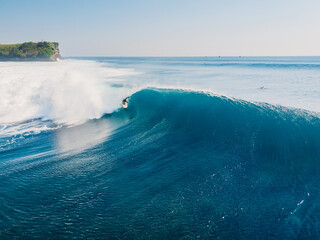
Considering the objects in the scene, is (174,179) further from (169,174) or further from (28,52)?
(28,52)

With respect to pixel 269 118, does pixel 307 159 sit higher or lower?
lower

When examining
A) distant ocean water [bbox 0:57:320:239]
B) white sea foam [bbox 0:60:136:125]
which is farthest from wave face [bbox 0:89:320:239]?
white sea foam [bbox 0:60:136:125]

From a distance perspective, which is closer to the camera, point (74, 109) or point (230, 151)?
point (230, 151)

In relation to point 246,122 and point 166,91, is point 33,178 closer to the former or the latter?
point 246,122

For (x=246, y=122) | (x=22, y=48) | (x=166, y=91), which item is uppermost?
(x=22, y=48)

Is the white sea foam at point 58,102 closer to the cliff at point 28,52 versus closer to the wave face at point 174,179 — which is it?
the wave face at point 174,179

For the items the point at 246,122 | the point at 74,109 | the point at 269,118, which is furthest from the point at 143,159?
the point at 74,109

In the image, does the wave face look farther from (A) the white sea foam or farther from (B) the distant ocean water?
(A) the white sea foam
